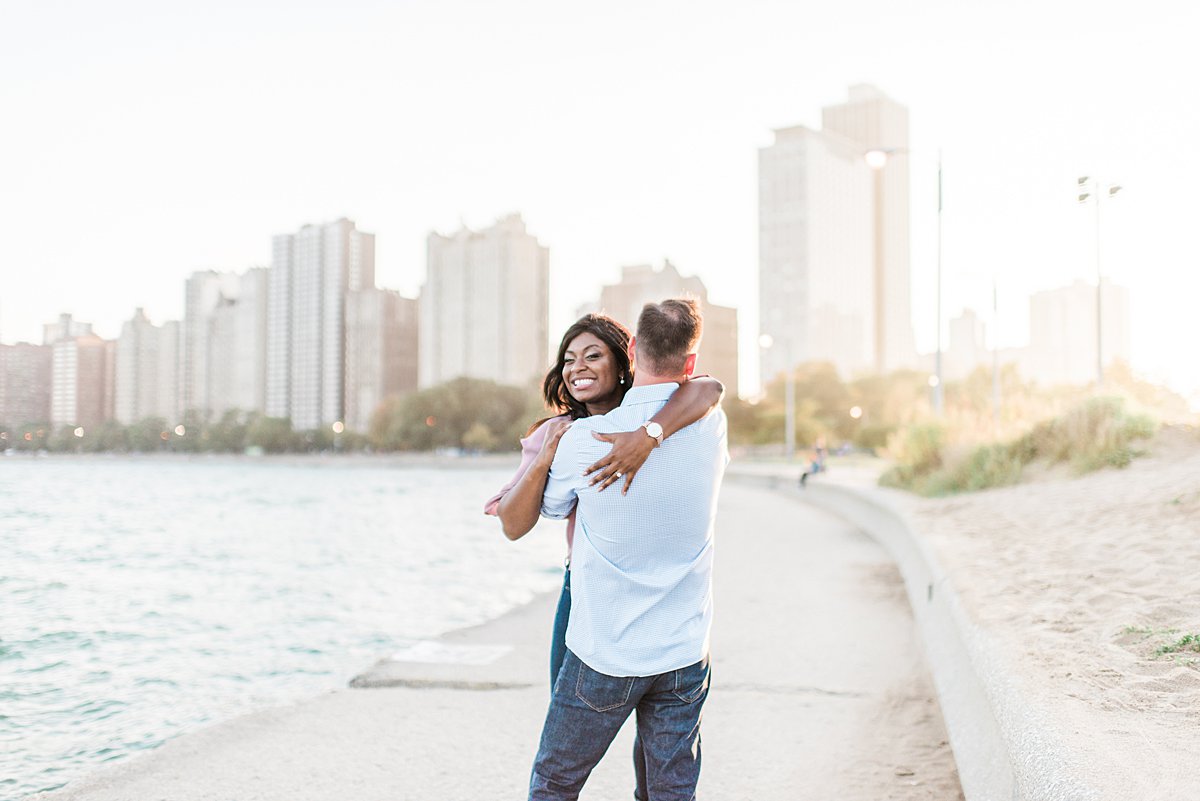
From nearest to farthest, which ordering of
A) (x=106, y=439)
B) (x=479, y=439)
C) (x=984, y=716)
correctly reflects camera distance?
1. (x=984, y=716)
2. (x=479, y=439)
3. (x=106, y=439)

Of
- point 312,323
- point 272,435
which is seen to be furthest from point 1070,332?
point 312,323

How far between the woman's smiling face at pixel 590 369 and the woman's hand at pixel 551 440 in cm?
11

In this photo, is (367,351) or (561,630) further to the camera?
(367,351)

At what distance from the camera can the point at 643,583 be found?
2.35 meters

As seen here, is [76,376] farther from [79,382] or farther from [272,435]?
[272,435]

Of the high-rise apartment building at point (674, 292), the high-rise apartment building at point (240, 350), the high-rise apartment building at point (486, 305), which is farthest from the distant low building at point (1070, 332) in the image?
the high-rise apartment building at point (240, 350)

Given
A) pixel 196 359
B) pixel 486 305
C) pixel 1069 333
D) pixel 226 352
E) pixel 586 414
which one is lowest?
pixel 586 414

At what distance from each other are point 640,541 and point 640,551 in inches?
1.1

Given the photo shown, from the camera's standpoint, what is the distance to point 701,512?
2.41 metres

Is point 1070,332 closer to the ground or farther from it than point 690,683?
farther from it

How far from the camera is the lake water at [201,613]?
7.05 m

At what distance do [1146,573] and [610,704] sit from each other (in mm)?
5090

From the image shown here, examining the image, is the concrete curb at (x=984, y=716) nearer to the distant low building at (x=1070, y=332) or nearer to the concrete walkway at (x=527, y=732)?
the concrete walkway at (x=527, y=732)

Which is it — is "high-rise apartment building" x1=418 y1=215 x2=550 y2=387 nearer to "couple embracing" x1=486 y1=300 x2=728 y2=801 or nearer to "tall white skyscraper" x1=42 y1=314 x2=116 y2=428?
"tall white skyscraper" x1=42 y1=314 x2=116 y2=428
